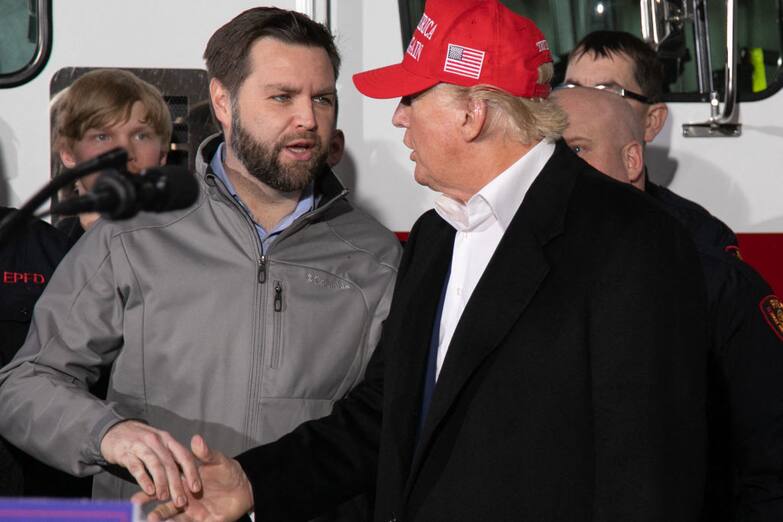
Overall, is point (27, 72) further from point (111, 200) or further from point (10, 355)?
point (111, 200)

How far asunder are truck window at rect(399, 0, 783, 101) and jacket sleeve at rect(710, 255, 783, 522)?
38.7 inches

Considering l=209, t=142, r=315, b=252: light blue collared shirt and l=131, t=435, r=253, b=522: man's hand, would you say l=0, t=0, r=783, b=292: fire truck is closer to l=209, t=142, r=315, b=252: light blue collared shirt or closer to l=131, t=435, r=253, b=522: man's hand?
l=209, t=142, r=315, b=252: light blue collared shirt

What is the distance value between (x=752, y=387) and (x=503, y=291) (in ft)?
2.74

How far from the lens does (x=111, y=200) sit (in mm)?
1562

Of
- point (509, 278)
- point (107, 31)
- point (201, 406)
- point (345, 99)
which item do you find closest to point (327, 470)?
point (201, 406)

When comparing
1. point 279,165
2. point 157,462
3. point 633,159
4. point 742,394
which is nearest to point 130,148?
point 279,165

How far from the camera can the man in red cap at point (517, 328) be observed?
7.32 ft

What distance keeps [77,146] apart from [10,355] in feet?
2.13

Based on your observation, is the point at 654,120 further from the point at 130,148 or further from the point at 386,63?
the point at 130,148

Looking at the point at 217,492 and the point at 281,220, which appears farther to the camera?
the point at 281,220

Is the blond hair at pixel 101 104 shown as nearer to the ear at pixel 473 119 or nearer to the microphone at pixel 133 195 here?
the ear at pixel 473 119

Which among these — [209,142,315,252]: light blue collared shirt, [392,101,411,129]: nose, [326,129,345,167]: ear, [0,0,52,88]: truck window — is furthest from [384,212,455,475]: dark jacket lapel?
[0,0,52,88]: truck window

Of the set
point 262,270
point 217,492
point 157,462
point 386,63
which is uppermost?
point 386,63

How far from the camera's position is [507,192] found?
2.50 metres
